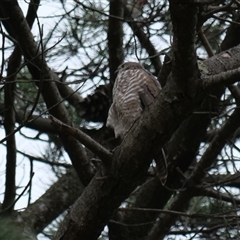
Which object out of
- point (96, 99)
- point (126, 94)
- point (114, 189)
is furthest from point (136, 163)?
point (96, 99)

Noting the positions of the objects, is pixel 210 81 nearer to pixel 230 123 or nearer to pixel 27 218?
pixel 230 123

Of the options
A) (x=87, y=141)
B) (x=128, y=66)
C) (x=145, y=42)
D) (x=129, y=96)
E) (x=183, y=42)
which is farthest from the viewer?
(x=145, y=42)

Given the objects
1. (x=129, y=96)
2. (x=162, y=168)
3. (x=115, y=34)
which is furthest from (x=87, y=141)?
(x=115, y=34)

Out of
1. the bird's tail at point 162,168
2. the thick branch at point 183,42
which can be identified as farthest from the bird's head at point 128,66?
the thick branch at point 183,42

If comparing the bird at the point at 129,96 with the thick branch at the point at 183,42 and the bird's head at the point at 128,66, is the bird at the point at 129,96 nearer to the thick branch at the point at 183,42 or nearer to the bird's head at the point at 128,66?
the bird's head at the point at 128,66

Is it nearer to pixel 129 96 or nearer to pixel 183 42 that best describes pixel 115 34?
pixel 129 96

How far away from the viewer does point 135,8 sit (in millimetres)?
5426

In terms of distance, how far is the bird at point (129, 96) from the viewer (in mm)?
4824

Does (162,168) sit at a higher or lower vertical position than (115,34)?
lower

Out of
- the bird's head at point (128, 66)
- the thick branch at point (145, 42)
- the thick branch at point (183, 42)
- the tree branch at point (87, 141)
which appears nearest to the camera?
the thick branch at point (183, 42)

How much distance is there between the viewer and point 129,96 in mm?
4832

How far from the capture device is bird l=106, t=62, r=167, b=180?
4.82 metres

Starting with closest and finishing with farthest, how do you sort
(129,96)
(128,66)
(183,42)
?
(183,42) < (129,96) < (128,66)

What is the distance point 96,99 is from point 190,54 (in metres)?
2.74
